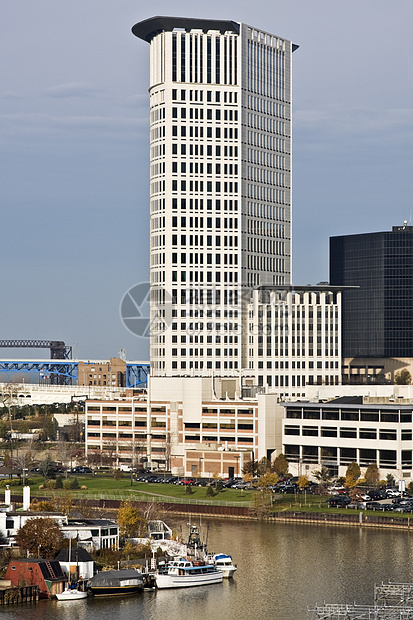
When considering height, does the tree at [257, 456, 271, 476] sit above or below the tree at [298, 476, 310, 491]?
above

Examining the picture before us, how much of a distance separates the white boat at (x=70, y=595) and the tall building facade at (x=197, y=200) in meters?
98.9

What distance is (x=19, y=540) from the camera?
103 metres

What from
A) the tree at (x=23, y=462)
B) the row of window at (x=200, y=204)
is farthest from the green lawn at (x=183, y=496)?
the row of window at (x=200, y=204)

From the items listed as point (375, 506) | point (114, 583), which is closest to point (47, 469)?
point (375, 506)

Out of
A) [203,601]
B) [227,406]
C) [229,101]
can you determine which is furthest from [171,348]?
[203,601]

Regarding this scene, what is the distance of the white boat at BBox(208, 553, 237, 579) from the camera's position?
334 feet

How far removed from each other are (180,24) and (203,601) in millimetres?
122794

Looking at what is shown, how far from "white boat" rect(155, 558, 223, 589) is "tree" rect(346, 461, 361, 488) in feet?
164

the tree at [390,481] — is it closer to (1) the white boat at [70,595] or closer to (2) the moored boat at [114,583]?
(2) the moored boat at [114,583]

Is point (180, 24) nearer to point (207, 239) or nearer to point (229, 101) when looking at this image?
point (229, 101)

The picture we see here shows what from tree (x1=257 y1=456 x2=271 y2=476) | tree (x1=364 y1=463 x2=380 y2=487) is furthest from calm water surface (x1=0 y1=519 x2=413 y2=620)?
tree (x1=257 y1=456 x2=271 y2=476)

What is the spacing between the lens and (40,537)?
10175 cm

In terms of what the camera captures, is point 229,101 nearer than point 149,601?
No

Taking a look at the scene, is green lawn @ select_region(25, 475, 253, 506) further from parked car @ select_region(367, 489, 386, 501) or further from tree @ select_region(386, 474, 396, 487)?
tree @ select_region(386, 474, 396, 487)
